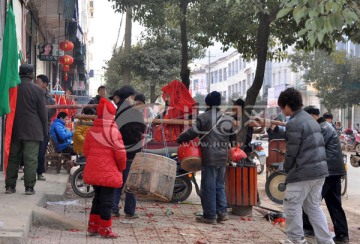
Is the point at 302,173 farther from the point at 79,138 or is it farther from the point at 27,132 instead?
the point at 79,138

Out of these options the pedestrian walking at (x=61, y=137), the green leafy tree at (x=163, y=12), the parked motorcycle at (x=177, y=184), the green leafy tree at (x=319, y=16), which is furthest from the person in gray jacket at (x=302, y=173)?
the green leafy tree at (x=163, y=12)

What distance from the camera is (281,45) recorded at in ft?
54.4

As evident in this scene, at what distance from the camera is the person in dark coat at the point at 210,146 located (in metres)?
9.85

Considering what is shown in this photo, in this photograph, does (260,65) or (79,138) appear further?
(79,138)

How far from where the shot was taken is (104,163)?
8102mm

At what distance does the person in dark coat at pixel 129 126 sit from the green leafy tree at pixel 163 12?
5857 mm

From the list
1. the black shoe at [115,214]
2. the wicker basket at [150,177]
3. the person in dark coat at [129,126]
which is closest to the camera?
the wicker basket at [150,177]

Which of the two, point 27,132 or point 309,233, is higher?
point 27,132

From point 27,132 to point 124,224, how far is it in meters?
1.84

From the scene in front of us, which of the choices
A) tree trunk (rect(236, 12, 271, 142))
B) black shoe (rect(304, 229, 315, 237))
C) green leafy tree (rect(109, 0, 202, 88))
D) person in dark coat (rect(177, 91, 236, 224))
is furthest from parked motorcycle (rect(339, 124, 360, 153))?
black shoe (rect(304, 229, 315, 237))

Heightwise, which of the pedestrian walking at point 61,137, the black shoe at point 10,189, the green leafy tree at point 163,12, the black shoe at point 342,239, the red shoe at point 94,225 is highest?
the green leafy tree at point 163,12

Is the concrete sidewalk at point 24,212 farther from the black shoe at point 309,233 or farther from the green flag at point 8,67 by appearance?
the black shoe at point 309,233

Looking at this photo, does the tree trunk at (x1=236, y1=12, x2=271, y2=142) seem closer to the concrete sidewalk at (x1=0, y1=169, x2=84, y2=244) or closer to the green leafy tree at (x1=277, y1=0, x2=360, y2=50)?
the concrete sidewalk at (x1=0, y1=169, x2=84, y2=244)

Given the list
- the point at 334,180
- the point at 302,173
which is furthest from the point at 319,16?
the point at 334,180
